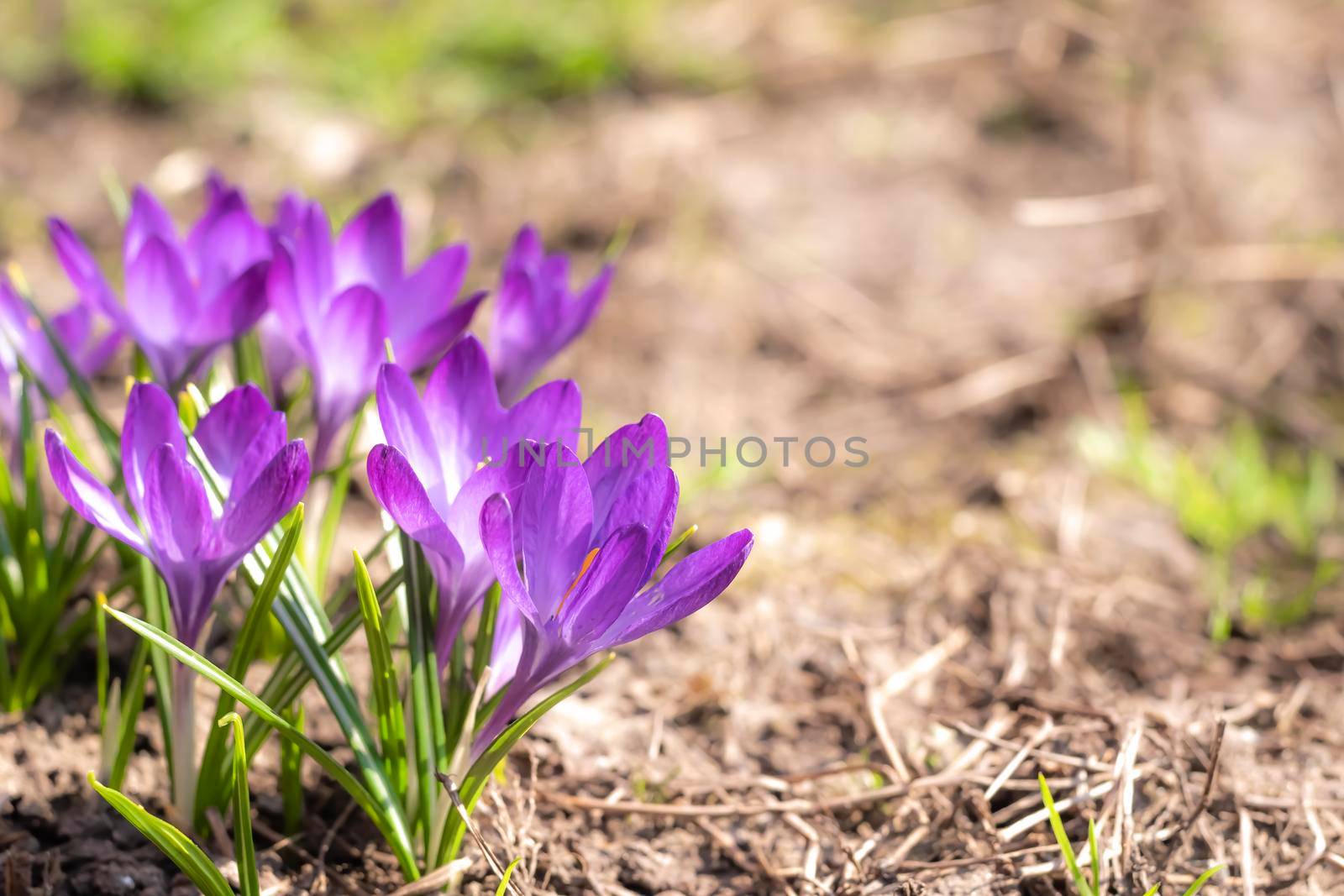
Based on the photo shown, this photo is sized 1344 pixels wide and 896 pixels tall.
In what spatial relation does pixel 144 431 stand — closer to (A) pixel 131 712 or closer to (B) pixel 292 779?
(A) pixel 131 712

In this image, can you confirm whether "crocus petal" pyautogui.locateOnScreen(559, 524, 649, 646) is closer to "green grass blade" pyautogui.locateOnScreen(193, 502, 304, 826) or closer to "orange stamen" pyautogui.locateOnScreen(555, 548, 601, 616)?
"orange stamen" pyautogui.locateOnScreen(555, 548, 601, 616)

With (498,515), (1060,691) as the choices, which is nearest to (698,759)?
(1060,691)

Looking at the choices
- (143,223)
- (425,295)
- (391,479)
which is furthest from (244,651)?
(143,223)

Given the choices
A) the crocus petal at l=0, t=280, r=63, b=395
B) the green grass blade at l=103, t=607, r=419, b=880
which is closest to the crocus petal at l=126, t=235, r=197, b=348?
the crocus petal at l=0, t=280, r=63, b=395

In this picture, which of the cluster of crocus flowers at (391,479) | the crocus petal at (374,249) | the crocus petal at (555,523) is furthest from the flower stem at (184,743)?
the crocus petal at (374,249)

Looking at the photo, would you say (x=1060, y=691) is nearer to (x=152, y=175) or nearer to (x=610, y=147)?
(x=610, y=147)

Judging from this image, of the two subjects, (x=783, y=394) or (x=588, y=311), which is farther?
(x=783, y=394)
